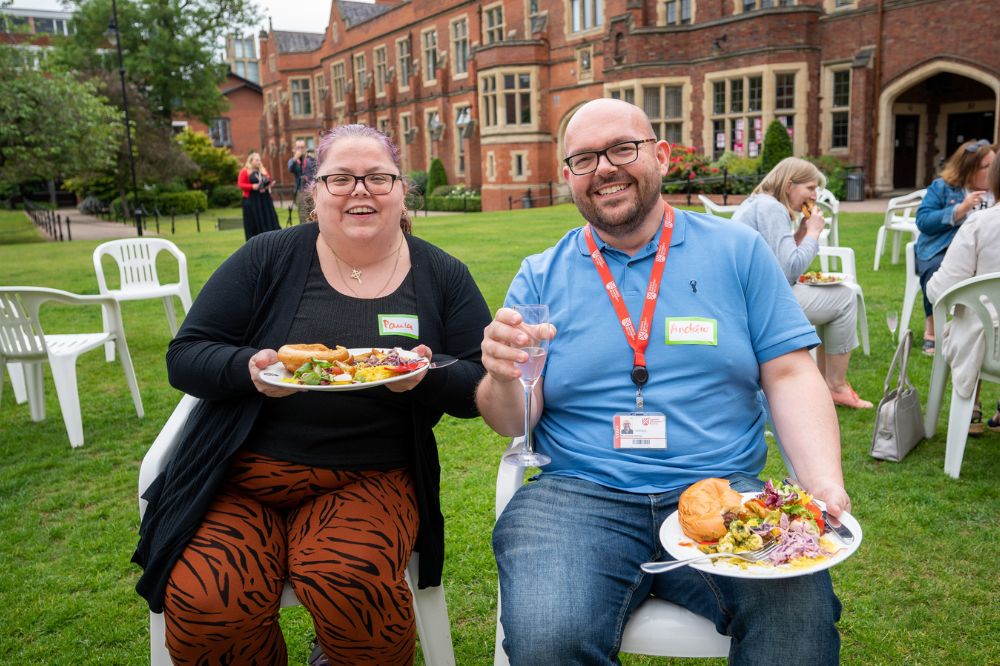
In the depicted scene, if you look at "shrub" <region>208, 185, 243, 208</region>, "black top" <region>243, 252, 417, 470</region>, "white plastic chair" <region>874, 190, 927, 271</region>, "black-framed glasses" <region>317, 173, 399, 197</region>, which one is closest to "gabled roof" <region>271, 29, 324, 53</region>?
"shrub" <region>208, 185, 243, 208</region>

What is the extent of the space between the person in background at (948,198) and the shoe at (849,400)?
133 centimetres

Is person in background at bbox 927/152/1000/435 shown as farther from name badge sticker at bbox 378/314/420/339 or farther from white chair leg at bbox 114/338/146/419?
white chair leg at bbox 114/338/146/419

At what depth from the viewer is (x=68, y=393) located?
16.4 feet

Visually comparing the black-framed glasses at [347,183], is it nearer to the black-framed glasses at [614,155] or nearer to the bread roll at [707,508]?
the black-framed glasses at [614,155]

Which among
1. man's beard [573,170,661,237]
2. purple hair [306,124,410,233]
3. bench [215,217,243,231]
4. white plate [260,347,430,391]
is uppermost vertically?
purple hair [306,124,410,233]

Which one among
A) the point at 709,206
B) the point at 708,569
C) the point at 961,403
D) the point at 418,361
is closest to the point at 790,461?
the point at 708,569

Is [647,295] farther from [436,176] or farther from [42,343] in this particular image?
[436,176]

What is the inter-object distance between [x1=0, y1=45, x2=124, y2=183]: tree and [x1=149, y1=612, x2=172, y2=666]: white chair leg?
868 inches

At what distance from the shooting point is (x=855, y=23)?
23.4 meters

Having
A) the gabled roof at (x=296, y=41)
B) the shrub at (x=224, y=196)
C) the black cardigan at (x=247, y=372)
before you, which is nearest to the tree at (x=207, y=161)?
the shrub at (x=224, y=196)

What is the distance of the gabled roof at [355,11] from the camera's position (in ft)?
165

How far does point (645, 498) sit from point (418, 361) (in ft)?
2.48

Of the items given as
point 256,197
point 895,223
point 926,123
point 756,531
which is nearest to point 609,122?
point 756,531

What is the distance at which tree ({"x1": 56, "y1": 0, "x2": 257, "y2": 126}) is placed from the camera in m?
42.7
